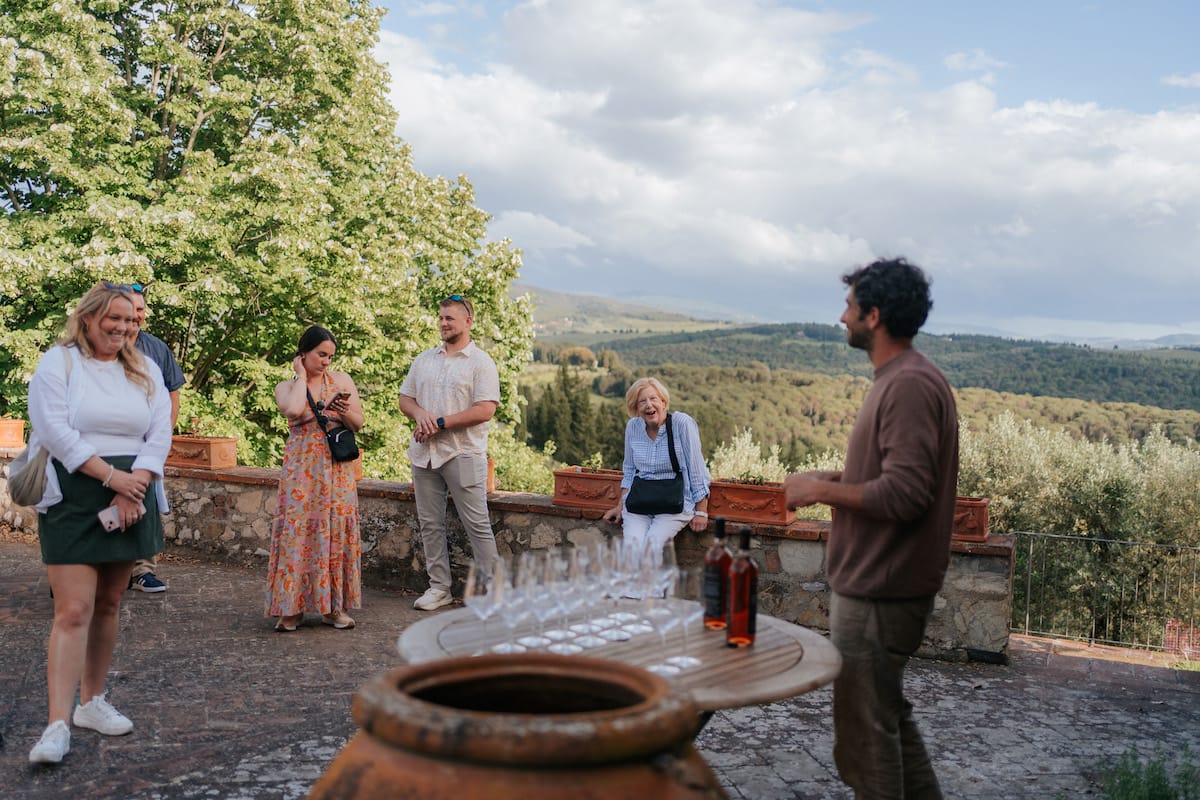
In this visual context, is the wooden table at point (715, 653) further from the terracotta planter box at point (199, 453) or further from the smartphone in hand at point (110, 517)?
the terracotta planter box at point (199, 453)

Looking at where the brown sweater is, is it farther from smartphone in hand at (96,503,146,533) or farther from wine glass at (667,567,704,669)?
smartphone in hand at (96,503,146,533)

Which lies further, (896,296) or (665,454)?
(665,454)

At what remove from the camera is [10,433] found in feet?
30.4

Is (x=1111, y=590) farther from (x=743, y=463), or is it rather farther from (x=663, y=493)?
(x=663, y=493)

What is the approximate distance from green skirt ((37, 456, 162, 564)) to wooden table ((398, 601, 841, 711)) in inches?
59.5

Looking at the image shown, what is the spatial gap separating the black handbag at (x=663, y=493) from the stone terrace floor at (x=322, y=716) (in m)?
1.30

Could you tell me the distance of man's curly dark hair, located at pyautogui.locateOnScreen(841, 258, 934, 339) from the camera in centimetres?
253

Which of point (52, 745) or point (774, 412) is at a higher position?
point (52, 745)

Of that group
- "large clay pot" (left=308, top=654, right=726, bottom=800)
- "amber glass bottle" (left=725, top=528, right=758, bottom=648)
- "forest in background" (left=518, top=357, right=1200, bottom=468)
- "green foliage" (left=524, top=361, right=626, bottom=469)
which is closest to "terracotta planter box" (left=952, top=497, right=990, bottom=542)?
"amber glass bottle" (left=725, top=528, right=758, bottom=648)

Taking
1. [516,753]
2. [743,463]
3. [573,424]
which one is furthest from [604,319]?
[516,753]

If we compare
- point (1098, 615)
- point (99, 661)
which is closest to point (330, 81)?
point (99, 661)

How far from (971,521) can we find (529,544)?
107 inches

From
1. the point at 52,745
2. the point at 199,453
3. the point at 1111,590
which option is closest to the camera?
the point at 52,745

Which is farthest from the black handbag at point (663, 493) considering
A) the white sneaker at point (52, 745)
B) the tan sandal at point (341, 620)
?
the white sneaker at point (52, 745)
